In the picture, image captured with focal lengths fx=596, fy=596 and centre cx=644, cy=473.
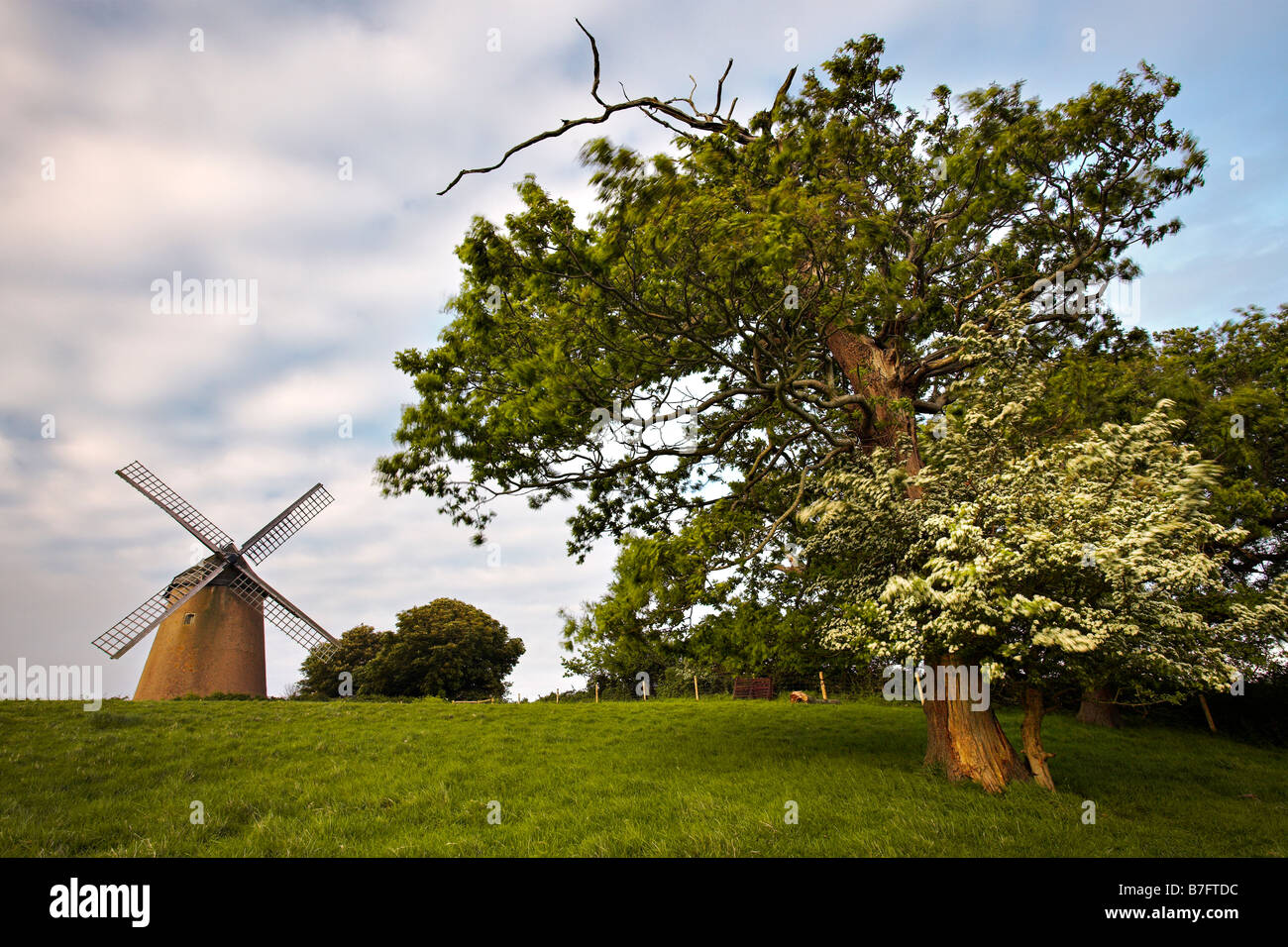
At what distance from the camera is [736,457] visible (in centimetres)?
1703

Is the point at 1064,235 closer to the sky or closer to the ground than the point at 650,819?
closer to the sky

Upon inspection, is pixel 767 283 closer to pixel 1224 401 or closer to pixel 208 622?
pixel 1224 401

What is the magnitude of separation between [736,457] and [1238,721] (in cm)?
2394

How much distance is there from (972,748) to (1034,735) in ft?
4.45

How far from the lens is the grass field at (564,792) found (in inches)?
312

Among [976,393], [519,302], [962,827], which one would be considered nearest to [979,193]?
[976,393]

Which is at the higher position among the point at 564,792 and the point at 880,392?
the point at 880,392

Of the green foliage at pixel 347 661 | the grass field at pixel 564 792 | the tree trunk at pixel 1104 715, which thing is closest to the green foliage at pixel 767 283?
the grass field at pixel 564 792

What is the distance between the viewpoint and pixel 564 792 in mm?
10656

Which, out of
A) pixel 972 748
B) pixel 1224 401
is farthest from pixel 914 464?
pixel 1224 401

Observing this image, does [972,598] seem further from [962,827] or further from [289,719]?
[289,719]

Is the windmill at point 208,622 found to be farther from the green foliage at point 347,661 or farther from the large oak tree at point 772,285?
the large oak tree at point 772,285

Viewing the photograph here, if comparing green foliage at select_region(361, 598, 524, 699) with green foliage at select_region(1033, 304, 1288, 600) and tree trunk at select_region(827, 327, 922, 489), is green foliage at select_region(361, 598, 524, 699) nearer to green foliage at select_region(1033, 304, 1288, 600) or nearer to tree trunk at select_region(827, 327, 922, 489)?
tree trunk at select_region(827, 327, 922, 489)
